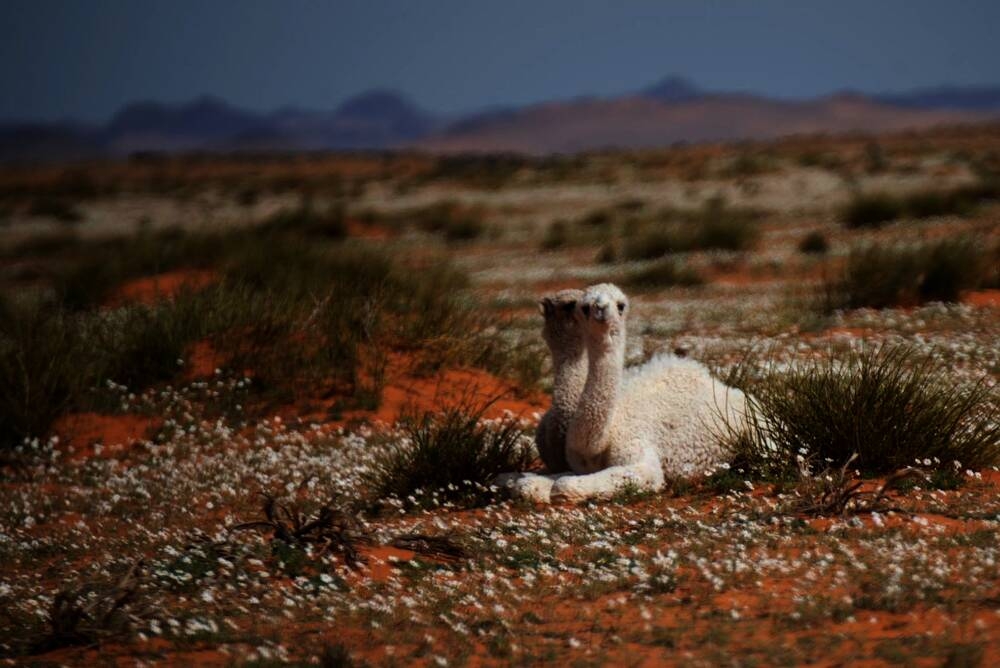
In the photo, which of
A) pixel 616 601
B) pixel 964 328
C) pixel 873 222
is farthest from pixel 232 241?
pixel 616 601

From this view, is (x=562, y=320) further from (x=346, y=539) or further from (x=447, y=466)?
(x=346, y=539)

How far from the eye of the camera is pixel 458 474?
9.78 m

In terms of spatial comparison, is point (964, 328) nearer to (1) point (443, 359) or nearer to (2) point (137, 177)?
(1) point (443, 359)

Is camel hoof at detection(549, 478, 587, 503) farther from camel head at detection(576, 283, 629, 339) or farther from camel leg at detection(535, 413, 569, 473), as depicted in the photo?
camel head at detection(576, 283, 629, 339)

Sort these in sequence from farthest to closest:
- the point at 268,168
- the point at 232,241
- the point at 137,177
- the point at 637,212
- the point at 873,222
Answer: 1. the point at 268,168
2. the point at 137,177
3. the point at 637,212
4. the point at 873,222
5. the point at 232,241

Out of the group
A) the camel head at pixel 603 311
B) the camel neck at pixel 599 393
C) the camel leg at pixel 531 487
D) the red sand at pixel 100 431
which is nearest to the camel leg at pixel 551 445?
the camel leg at pixel 531 487

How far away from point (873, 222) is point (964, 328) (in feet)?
52.1

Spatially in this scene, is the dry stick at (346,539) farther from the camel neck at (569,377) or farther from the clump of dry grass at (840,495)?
the clump of dry grass at (840,495)

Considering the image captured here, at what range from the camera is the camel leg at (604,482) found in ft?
28.7

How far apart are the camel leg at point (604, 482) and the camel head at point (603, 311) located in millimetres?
999

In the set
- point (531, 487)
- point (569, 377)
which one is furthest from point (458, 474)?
point (569, 377)

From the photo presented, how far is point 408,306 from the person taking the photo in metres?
15.8

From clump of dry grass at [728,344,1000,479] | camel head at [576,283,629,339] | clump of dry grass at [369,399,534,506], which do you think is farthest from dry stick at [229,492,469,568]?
clump of dry grass at [728,344,1000,479]

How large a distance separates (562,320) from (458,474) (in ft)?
4.96
